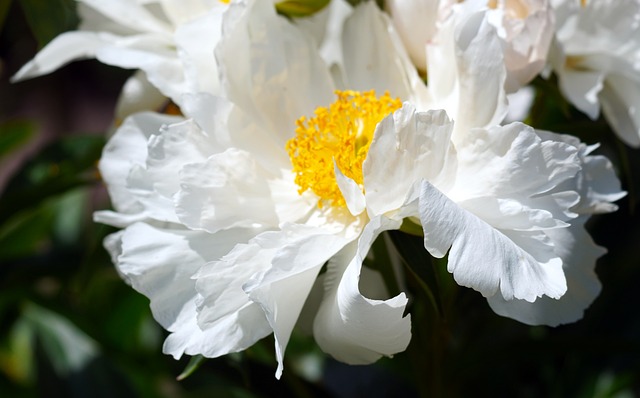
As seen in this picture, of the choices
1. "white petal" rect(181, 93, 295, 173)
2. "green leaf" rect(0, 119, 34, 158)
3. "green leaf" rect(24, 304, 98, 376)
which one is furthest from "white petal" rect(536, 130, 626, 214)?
"green leaf" rect(0, 119, 34, 158)

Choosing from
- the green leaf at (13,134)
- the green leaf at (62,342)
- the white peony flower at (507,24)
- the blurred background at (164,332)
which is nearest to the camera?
the white peony flower at (507,24)

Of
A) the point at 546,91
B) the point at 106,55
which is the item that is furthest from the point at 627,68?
the point at 106,55

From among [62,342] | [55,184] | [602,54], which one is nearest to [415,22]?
[602,54]

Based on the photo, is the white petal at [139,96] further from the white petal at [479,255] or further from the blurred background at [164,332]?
the white petal at [479,255]

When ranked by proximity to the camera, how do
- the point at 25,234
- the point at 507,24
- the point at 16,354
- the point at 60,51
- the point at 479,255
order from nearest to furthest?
the point at 479,255, the point at 507,24, the point at 60,51, the point at 25,234, the point at 16,354

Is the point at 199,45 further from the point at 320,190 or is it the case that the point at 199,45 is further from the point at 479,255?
the point at 479,255

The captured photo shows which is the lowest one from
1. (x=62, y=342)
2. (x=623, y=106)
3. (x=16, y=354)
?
(x=16, y=354)

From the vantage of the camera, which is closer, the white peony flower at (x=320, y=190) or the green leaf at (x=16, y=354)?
the white peony flower at (x=320, y=190)

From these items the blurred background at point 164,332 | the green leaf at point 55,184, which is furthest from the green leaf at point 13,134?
the green leaf at point 55,184
